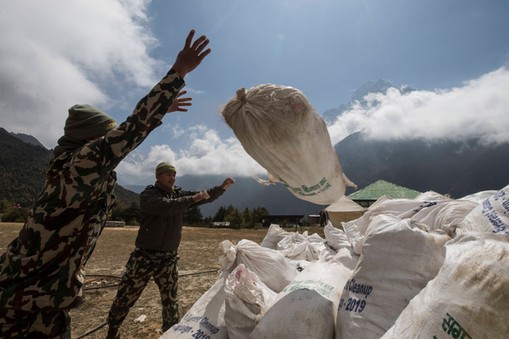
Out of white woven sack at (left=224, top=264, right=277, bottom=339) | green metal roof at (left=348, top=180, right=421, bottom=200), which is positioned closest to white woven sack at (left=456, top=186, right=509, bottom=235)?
white woven sack at (left=224, top=264, right=277, bottom=339)

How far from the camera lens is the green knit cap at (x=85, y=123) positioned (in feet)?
4.81

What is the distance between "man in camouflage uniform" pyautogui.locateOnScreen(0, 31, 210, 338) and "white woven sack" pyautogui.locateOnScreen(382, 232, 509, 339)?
1.18 metres

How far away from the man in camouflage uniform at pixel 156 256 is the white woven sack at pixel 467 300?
1.84 m

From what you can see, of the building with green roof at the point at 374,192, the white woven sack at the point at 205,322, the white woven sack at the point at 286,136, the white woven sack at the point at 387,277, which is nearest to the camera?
the white woven sack at the point at 387,277

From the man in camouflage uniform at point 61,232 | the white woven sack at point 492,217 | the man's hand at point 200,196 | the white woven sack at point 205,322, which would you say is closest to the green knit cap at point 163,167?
the man's hand at point 200,196

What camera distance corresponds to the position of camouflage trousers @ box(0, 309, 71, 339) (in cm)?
128

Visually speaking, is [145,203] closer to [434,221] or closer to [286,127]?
[286,127]

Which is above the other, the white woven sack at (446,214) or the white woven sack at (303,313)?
the white woven sack at (446,214)

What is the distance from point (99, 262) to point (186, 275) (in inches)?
91.8

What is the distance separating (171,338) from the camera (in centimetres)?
193

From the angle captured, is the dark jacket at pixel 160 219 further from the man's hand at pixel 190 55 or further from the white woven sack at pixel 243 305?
the man's hand at pixel 190 55

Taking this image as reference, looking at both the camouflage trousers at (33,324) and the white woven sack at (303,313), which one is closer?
the camouflage trousers at (33,324)

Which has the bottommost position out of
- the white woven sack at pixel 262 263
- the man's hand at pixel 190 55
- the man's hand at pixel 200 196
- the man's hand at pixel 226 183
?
the white woven sack at pixel 262 263

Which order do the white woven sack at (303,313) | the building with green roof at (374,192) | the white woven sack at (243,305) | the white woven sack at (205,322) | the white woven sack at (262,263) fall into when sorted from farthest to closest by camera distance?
the building with green roof at (374,192) < the white woven sack at (262,263) < the white woven sack at (205,322) < the white woven sack at (243,305) < the white woven sack at (303,313)
